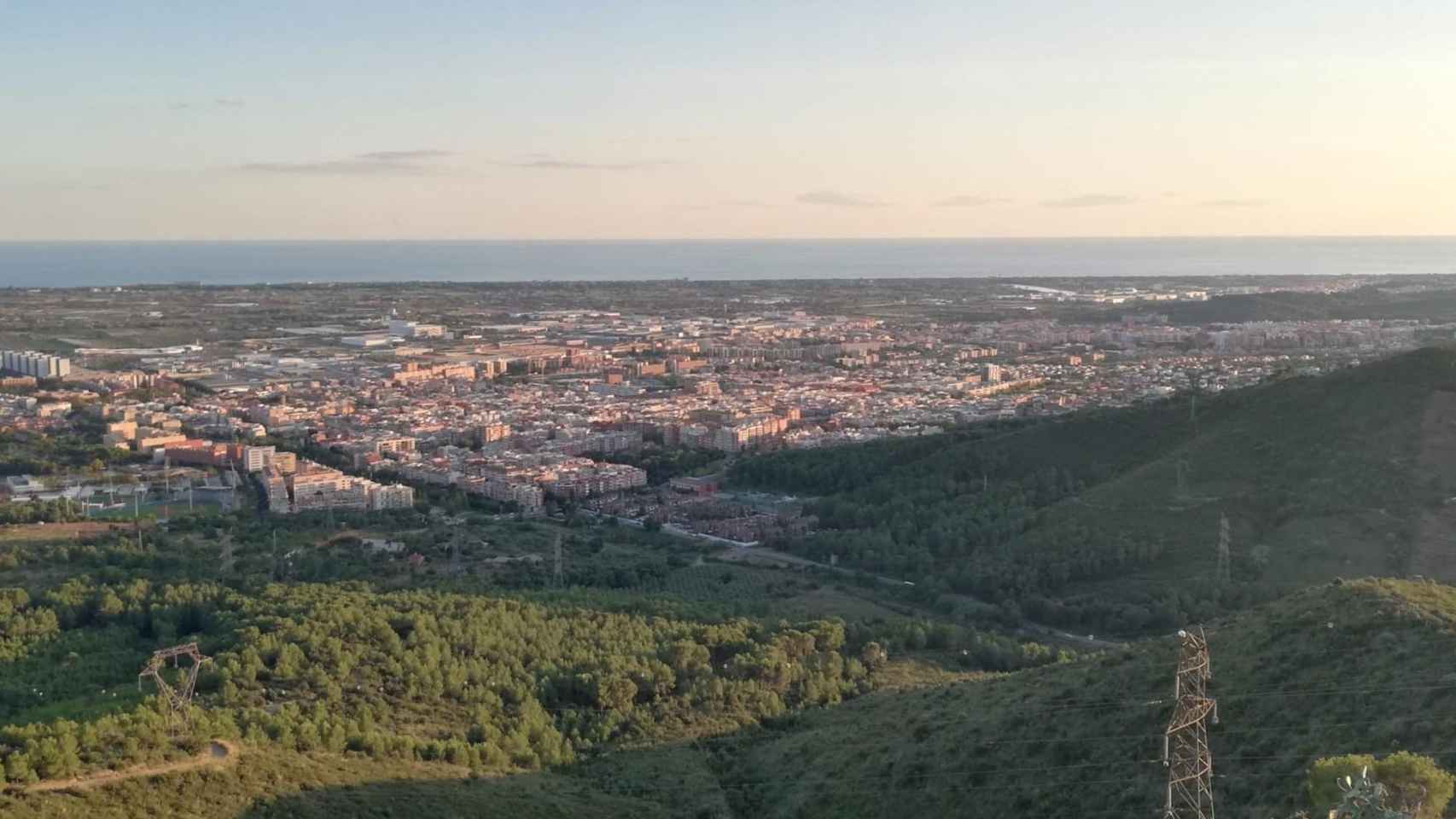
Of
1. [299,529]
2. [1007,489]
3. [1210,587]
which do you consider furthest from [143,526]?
[1210,587]

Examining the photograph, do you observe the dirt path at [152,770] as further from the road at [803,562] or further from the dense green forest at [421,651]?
the road at [803,562]

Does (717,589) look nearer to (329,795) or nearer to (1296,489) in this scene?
(1296,489)

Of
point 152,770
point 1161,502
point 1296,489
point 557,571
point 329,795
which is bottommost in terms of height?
point 557,571

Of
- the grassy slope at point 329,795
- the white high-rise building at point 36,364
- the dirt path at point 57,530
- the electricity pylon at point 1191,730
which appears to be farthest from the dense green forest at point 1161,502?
the white high-rise building at point 36,364

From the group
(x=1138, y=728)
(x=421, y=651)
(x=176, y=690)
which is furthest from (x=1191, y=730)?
(x=421, y=651)

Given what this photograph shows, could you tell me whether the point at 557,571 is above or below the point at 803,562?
above
